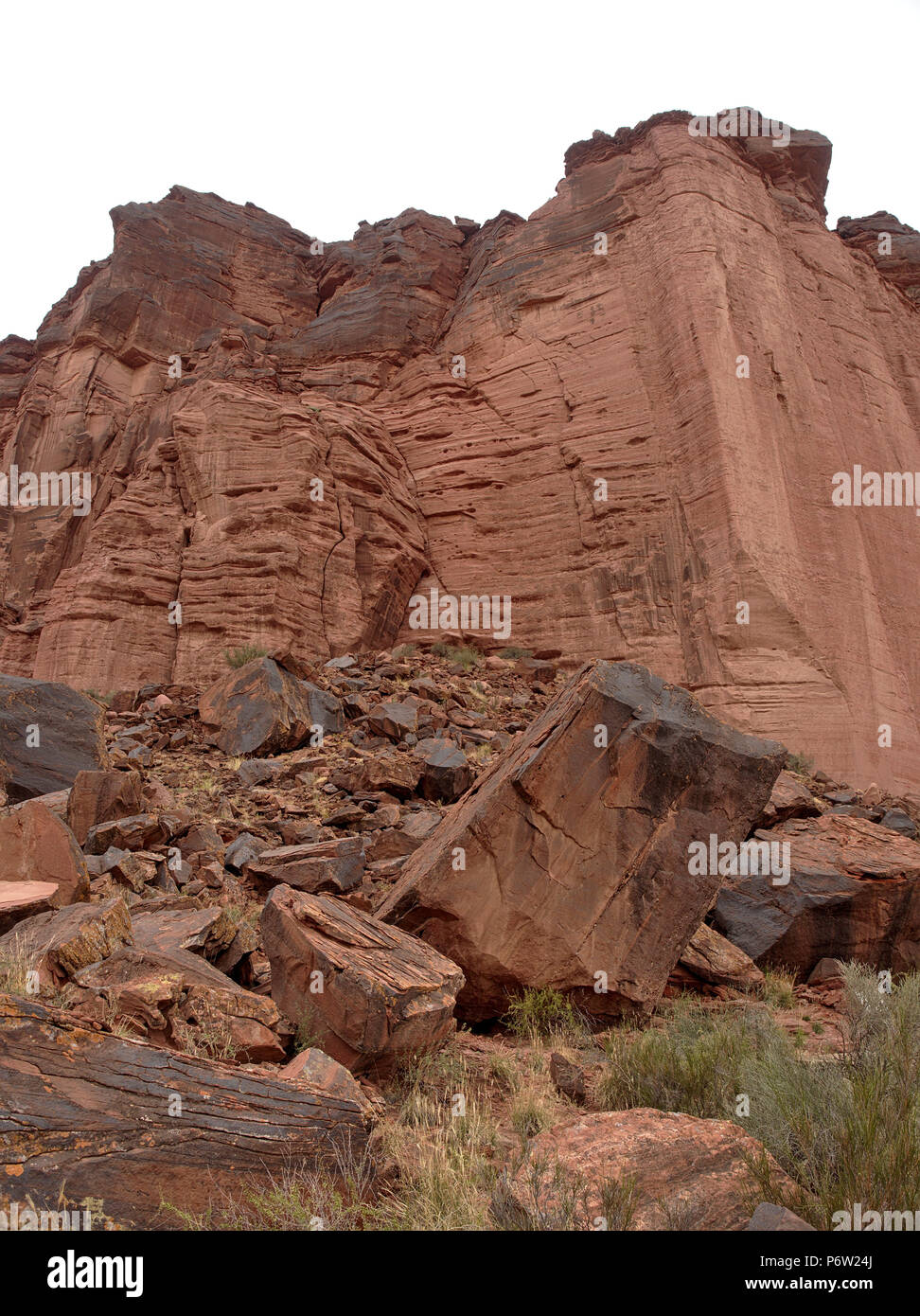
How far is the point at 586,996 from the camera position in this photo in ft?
20.8

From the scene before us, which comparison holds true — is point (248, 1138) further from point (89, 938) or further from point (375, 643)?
point (375, 643)

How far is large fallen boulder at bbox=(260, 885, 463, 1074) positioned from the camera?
15.4 ft

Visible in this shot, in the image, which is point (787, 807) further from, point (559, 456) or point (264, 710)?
point (559, 456)

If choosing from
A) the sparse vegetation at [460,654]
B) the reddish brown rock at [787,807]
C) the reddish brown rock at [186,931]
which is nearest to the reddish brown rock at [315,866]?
the reddish brown rock at [186,931]

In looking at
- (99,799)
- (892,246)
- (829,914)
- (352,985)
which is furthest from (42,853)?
(892,246)

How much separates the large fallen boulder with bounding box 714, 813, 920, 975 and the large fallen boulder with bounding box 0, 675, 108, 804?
717cm

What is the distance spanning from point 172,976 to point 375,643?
1491 cm

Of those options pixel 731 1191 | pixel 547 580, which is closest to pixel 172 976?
pixel 731 1191

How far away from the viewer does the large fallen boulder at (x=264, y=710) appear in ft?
39.7

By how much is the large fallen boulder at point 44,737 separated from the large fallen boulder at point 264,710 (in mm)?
2455

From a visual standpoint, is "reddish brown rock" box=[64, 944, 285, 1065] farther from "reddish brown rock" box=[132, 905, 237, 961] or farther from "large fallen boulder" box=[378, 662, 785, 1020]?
"large fallen boulder" box=[378, 662, 785, 1020]

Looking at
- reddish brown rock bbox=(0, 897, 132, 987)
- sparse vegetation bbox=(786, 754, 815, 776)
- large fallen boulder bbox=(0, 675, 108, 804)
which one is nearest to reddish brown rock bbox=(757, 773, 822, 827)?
sparse vegetation bbox=(786, 754, 815, 776)

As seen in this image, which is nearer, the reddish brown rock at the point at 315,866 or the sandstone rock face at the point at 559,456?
the reddish brown rock at the point at 315,866

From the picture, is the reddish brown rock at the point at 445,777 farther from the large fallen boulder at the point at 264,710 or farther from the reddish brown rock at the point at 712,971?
the reddish brown rock at the point at 712,971
